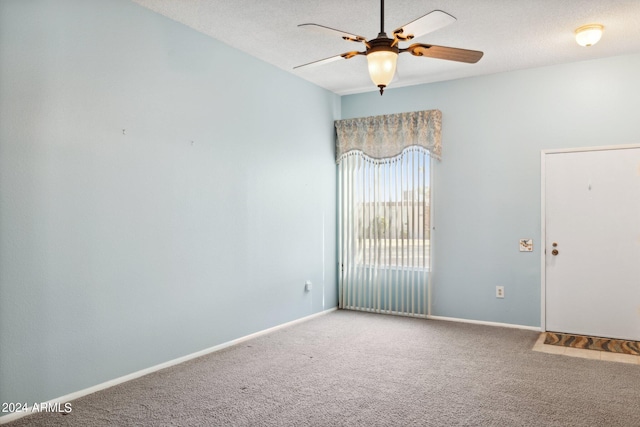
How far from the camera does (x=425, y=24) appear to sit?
101 inches

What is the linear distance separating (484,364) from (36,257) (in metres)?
3.22

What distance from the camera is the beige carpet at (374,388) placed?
2645 millimetres

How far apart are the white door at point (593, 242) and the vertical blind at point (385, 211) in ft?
4.16

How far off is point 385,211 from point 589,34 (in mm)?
2645

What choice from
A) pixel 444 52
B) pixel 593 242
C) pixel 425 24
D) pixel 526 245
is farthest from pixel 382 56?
pixel 593 242

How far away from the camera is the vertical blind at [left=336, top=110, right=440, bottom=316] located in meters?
5.21

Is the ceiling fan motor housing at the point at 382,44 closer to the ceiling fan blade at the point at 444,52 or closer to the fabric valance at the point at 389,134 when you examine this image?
the ceiling fan blade at the point at 444,52

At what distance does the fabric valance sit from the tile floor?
2196 millimetres

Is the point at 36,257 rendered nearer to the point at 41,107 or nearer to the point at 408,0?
the point at 41,107

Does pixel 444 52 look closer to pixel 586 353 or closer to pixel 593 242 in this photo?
pixel 593 242

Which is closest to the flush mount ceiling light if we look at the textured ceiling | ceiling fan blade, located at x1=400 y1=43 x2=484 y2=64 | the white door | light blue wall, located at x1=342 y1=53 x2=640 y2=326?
the textured ceiling

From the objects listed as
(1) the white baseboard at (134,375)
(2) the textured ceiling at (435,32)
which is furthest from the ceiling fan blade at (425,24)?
(1) the white baseboard at (134,375)

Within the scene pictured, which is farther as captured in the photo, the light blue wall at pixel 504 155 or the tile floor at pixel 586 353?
the light blue wall at pixel 504 155

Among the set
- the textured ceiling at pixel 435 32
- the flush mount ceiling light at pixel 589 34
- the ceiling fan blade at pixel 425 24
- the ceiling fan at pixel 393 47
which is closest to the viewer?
the ceiling fan blade at pixel 425 24
